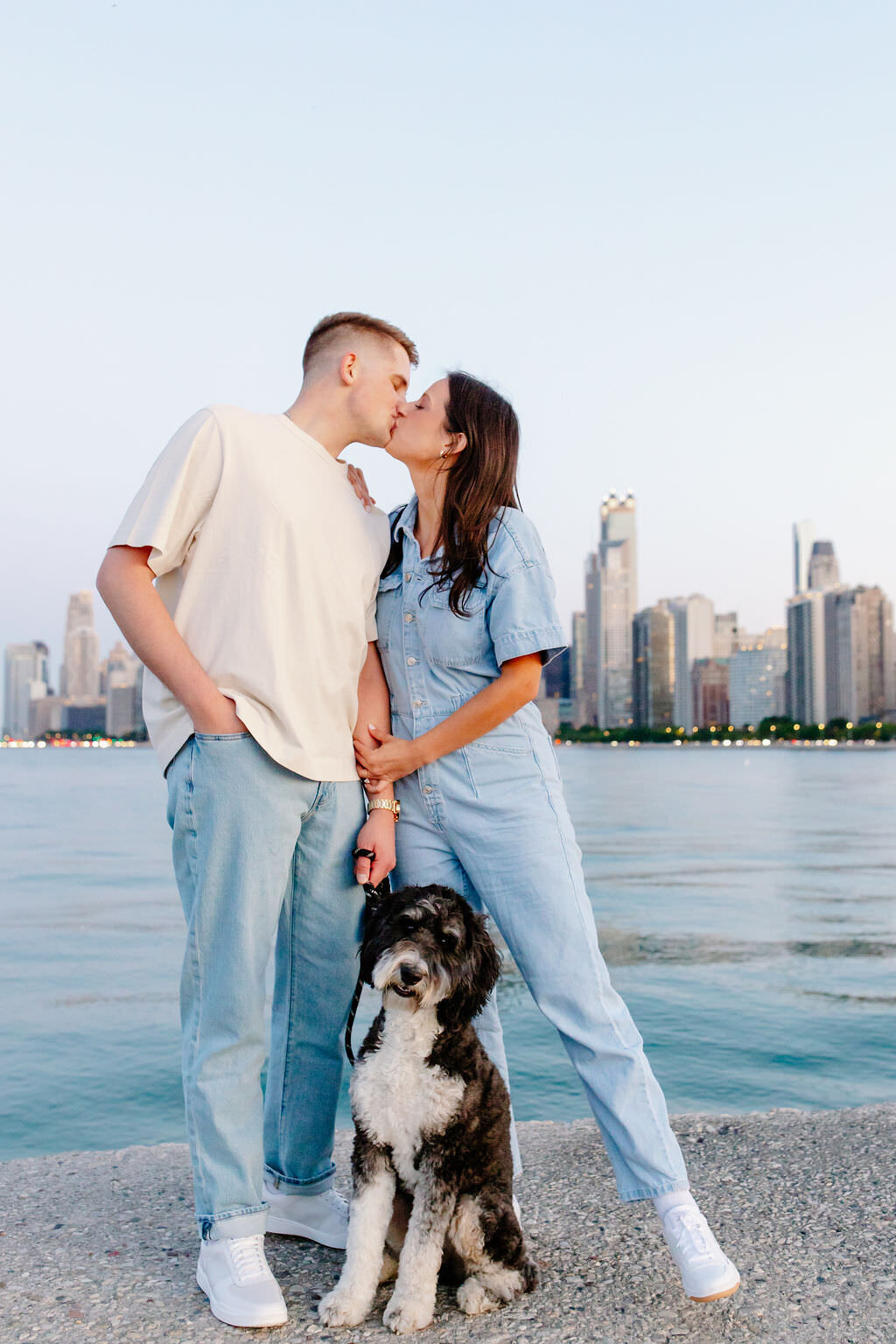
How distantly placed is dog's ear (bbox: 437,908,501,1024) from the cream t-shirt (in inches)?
24.3

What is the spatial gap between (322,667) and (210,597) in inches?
15.1

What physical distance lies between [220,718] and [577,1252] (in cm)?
201

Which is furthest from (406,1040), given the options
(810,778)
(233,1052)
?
(810,778)

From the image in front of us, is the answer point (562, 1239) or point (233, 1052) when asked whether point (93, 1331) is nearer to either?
point (233, 1052)

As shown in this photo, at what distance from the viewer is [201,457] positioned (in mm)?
3039

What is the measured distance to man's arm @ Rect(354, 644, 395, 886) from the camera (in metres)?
3.24

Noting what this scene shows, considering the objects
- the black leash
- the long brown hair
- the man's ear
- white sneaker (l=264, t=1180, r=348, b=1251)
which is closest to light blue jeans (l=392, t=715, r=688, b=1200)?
the black leash

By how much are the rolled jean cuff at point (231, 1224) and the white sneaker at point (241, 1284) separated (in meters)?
0.01

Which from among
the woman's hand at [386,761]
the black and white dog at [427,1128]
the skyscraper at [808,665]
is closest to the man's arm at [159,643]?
the woman's hand at [386,761]

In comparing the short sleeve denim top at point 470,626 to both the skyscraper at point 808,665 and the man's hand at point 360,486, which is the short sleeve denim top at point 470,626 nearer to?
the man's hand at point 360,486

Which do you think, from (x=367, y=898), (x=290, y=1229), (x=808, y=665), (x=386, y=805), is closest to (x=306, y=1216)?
(x=290, y=1229)

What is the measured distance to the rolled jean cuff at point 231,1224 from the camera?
291cm

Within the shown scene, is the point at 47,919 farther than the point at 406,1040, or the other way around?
the point at 47,919

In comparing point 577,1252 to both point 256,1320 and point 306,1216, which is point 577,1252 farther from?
point 256,1320
